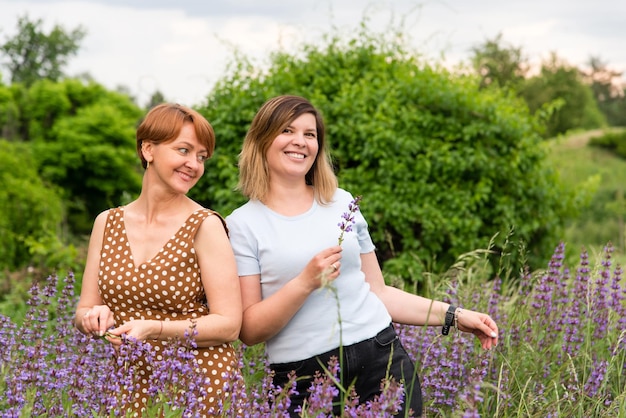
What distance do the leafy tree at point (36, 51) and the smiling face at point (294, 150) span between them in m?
28.9

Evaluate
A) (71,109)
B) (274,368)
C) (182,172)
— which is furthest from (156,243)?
(71,109)

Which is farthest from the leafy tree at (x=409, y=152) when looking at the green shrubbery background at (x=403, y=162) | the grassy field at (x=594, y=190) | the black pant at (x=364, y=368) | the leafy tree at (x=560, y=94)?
the leafy tree at (x=560, y=94)

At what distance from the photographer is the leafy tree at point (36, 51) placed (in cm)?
2995

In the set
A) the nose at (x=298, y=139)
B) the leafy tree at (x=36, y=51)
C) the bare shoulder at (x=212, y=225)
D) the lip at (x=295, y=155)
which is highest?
the leafy tree at (x=36, y=51)

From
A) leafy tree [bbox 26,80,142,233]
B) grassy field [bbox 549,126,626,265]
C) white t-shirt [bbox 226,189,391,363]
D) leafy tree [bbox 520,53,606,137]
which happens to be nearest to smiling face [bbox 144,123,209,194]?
white t-shirt [bbox 226,189,391,363]

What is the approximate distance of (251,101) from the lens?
616cm

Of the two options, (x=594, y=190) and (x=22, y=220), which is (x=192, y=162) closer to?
(x=22, y=220)

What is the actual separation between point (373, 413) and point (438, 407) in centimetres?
121

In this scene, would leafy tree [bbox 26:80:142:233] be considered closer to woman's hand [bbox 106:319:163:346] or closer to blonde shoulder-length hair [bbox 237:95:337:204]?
blonde shoulder-length hair [bbox 237:95:337:204]

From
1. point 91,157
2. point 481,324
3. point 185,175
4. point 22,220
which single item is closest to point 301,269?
point 185,175

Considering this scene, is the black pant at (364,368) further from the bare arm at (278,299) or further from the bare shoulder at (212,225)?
the bare shoulder at (212,225)

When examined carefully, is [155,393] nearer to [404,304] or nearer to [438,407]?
[404,304]

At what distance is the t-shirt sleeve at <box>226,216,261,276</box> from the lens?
8.69ft

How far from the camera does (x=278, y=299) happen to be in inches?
97.5
